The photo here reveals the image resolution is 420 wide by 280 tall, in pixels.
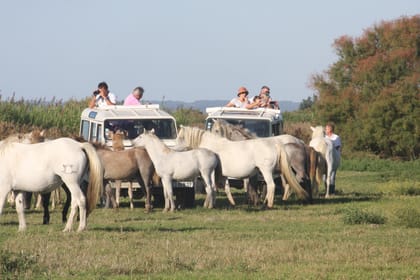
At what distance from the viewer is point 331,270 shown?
12188mm

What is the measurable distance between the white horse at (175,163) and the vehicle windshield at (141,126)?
1829mm

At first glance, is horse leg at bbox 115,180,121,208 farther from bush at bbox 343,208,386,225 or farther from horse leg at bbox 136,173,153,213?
bush at bbox 343,208,386,225

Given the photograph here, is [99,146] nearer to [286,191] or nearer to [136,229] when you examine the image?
[286,191]

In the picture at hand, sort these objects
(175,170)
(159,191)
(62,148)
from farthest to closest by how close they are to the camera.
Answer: (159,191) → (175,170) → (62,148)

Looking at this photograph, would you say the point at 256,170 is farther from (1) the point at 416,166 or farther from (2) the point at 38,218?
(1) the point at 416,166

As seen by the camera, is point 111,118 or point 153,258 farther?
point 111,118

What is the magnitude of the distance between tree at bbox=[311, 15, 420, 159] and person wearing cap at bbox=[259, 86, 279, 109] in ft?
60.0

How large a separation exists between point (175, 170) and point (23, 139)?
3037mm

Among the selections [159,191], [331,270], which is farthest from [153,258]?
[159,191]

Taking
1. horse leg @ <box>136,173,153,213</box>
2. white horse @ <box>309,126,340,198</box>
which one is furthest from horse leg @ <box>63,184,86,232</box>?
white horse @ <box>309,126,340,198</box>

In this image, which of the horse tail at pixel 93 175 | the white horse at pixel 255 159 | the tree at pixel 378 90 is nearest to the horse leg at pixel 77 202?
the horse tail at pixel 93 175

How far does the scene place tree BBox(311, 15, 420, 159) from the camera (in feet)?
146

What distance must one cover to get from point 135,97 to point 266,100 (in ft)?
11.7

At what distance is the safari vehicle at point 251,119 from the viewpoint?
81.5 feet
